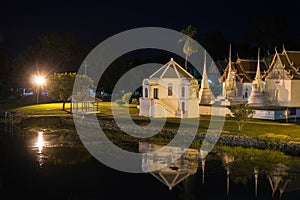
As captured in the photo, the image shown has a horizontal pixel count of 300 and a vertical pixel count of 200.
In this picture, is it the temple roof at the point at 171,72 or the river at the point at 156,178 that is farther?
the temple roof at the point at 171,72

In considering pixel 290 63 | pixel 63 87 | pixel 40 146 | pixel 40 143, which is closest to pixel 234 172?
pixel 40 146

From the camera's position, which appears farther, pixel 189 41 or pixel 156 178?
pixel 189 41

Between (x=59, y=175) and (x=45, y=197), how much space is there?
4.01 meters

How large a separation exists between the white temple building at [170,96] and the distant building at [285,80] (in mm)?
11725

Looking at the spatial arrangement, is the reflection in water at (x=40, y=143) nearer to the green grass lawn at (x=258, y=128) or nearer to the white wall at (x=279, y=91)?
the green grass lawn at (x=258, y=128)

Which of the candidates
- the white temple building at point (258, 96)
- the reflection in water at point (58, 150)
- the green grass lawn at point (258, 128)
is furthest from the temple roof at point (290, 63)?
the reflection in water at point (58, 150)

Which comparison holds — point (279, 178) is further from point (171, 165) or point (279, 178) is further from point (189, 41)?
point (189, 41)

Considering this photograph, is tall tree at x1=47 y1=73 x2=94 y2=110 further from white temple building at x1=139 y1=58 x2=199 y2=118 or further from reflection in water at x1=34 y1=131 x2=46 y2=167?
white temple building at x1=139 y1=58 x2=199 y2=118

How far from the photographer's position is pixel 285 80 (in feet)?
159

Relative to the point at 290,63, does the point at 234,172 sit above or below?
below

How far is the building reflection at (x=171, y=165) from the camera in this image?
966 inches

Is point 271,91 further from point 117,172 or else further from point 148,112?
point 117,172

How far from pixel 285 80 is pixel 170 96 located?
14.4 metres

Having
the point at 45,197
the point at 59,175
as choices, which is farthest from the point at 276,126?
the point at 45,197
